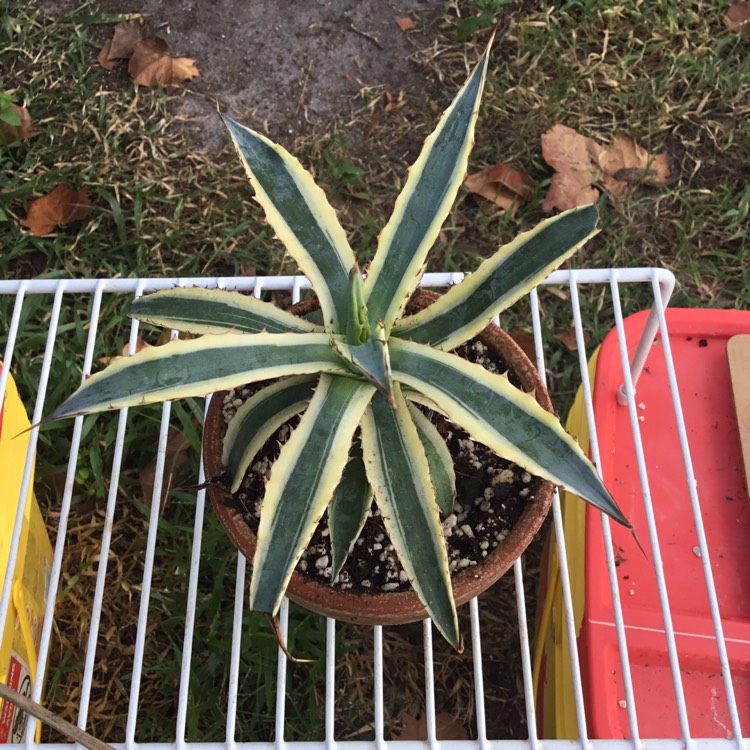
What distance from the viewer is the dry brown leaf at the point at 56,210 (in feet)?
5.24

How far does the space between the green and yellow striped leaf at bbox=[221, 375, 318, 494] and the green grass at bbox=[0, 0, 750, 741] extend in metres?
0.60

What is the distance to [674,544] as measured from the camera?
110 centimetres

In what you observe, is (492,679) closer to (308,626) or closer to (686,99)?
(308,626)

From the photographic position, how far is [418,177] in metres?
0.72

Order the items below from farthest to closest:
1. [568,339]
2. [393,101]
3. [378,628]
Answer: [393,101] < [568,339] < [378,628]

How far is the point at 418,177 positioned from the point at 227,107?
1.18 metres

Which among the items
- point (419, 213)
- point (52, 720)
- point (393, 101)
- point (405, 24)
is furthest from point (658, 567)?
point (405, 24)

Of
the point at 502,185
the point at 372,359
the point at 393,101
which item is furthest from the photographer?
the point at 393,101

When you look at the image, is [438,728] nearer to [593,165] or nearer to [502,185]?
[502,185]

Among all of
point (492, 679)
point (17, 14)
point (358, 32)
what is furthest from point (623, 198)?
point (17, 14)

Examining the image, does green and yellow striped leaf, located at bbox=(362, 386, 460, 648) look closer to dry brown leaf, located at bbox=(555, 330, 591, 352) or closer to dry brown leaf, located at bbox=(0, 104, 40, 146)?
dry brown leaf, located at bbox=(555, 330, 591, 352)

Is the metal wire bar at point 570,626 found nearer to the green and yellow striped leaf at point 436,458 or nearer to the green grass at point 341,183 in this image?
the green and yellow striped leaf at point 436,458

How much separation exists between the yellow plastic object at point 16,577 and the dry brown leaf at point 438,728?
0.58 meters

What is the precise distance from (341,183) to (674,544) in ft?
3.28
